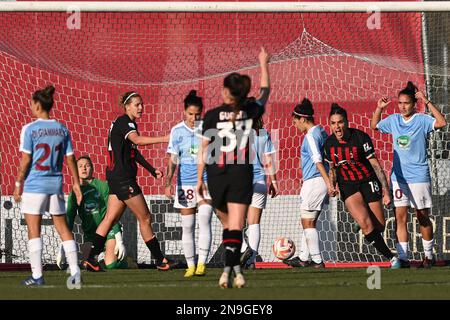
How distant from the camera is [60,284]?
40.6ft

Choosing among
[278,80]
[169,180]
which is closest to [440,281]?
[169,180]

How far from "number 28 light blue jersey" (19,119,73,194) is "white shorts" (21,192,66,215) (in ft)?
0.16

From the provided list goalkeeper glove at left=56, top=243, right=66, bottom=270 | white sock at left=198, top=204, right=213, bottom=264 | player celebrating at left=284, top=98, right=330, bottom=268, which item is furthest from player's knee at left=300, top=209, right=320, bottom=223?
goalkeeper glove at left=56, top=243, right=66, bottom=270

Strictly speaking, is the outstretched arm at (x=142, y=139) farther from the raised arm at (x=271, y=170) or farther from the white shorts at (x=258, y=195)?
the white shorts at (x=258, y=195)

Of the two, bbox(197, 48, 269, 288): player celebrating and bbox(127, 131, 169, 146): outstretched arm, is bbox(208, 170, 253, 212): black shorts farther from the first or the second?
bbox(127, 131, 169, 146): outstretched arm

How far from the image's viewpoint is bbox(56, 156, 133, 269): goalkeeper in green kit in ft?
52.7

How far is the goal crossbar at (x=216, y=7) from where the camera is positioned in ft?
51.5

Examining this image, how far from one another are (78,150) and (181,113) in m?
1.67

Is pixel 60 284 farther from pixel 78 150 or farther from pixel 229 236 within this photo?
pixel 78 150

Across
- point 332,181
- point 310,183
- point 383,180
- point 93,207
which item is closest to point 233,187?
point 383,180

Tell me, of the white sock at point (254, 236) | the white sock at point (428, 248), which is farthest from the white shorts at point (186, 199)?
the white sock at point (428, 248)

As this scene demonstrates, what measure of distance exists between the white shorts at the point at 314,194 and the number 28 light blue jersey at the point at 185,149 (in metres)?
2.18

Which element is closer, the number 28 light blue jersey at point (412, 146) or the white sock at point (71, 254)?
the white sock at point (71, 254)
